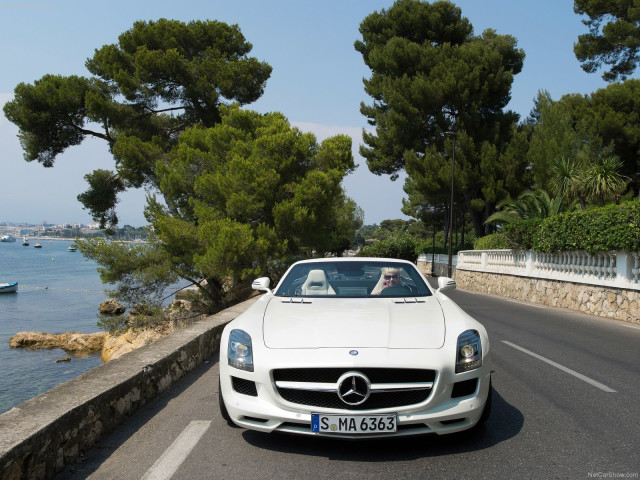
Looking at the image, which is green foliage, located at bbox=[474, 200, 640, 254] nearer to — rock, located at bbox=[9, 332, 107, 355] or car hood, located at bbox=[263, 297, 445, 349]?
car hood, located at bbox=[263, 297, 445, 349]

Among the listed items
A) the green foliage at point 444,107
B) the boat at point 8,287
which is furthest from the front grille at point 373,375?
the boat at point 8,287

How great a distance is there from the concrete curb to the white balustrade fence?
35.4ft

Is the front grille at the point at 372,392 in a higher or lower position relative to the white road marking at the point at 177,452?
higher

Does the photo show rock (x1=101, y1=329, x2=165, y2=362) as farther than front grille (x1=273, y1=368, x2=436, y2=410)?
Yes

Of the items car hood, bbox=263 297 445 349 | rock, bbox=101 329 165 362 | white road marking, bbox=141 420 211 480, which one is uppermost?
car hood, bbox=263 297 445 349

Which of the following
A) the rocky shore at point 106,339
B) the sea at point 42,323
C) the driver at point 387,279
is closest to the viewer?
the driver at point 387,279

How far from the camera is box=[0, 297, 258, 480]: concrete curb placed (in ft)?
9.76

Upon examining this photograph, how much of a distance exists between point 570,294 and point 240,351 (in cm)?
1423

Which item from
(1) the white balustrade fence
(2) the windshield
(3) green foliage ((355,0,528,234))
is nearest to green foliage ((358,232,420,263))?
(3) green foliage ((355,0,528,234))

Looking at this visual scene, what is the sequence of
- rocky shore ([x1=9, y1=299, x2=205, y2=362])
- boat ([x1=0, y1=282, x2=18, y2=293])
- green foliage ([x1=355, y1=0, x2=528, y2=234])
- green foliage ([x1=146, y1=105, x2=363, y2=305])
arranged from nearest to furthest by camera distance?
green foliage ([x1=146, y1=105, x2=363, y2=305]) → rocky shore ([x1=9, y1=299, x2=205, y2=362]) → green foliage ([x1=355, y1=0, x2=528, y2=234]) → boat ([x1=0, y1=282, x2=18, y2=293])

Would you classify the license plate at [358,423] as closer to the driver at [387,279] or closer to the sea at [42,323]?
the driver at [387,279]

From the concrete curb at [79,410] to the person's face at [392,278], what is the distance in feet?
7.67

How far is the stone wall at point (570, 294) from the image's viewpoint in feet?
41.3

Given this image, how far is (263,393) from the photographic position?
11.7 feet
